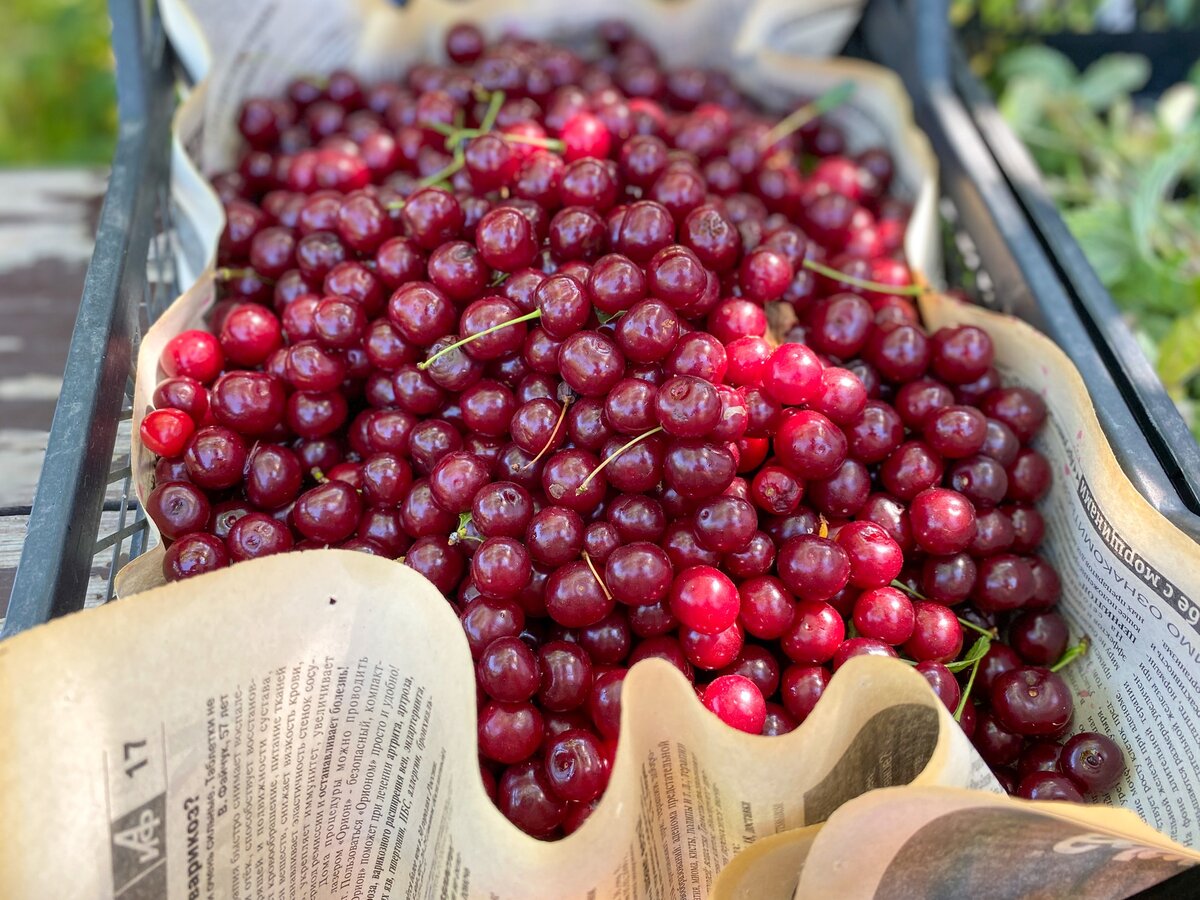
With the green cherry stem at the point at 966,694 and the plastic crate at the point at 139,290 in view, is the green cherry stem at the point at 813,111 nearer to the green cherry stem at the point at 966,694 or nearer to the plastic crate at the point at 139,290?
the plastic crate at the point at 139,290

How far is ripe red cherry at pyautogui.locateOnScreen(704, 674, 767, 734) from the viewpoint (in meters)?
0.75

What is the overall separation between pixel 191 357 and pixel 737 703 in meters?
0.64

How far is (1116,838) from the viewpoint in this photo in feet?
2.02

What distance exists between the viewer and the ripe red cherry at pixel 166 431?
2.86 feet

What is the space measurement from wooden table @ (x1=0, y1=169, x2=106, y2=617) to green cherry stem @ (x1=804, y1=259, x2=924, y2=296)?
2.91 feet

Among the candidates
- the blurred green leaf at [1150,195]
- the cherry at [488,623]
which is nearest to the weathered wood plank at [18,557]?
the cherry at [488,623]

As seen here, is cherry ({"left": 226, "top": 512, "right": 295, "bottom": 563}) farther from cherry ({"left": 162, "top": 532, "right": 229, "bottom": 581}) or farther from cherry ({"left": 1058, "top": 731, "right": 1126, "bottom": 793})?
cherry ({"left": 1058, "top": 731, "right": 1126, "bottom": 793})

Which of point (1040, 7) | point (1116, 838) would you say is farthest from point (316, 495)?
point (1040, 7)

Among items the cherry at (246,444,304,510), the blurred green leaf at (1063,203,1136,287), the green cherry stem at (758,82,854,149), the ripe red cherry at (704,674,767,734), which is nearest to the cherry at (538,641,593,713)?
the ripe red cherry at (704,674,767,734)

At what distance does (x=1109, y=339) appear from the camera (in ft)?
3.22

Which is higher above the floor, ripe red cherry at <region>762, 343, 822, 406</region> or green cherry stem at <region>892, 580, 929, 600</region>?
ripe red cherry at <region>762, 343, 822, 406</region>

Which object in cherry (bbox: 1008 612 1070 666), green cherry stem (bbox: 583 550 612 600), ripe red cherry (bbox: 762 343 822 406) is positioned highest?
ripe red cherry (bbox: 762 343 822 406)

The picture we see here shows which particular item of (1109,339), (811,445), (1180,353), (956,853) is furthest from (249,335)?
(1180,353)

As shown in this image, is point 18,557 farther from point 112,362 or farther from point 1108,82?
point 1108,82
